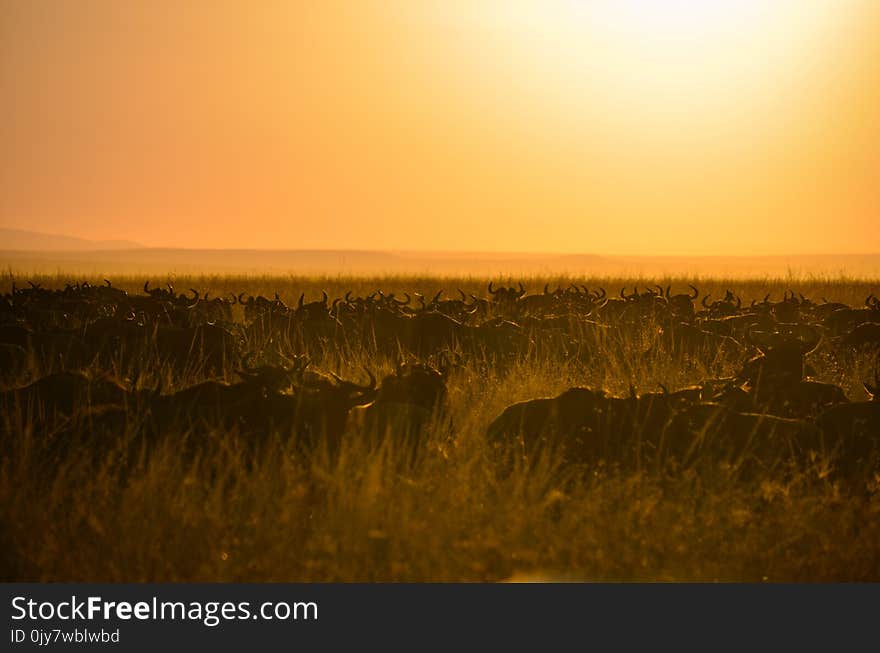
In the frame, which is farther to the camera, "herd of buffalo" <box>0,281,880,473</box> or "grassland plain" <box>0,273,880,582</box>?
"herd of buffalo" <box>0,281,880,473</box>

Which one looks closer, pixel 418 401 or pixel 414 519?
pixel 414 519

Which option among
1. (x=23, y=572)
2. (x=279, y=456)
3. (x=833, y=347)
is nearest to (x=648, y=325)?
(x=833, y=347)

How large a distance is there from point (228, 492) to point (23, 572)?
1.28 m

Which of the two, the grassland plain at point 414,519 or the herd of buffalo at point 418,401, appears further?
the herd of buffalo at point 418,401

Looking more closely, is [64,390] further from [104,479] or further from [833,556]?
[833,556]

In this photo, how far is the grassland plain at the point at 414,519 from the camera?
4.78m

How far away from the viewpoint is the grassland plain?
478cm

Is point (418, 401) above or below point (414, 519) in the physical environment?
above

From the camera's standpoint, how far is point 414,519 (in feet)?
16.8

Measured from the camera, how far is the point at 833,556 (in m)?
5.00

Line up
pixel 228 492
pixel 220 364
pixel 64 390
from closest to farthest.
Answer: pixel 228 492
pixel 64 390
pixel 220 364

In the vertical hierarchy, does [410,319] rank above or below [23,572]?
above

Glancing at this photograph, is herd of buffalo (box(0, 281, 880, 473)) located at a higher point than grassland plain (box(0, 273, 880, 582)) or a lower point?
higher

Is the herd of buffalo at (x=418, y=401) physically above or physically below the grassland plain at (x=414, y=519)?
above
